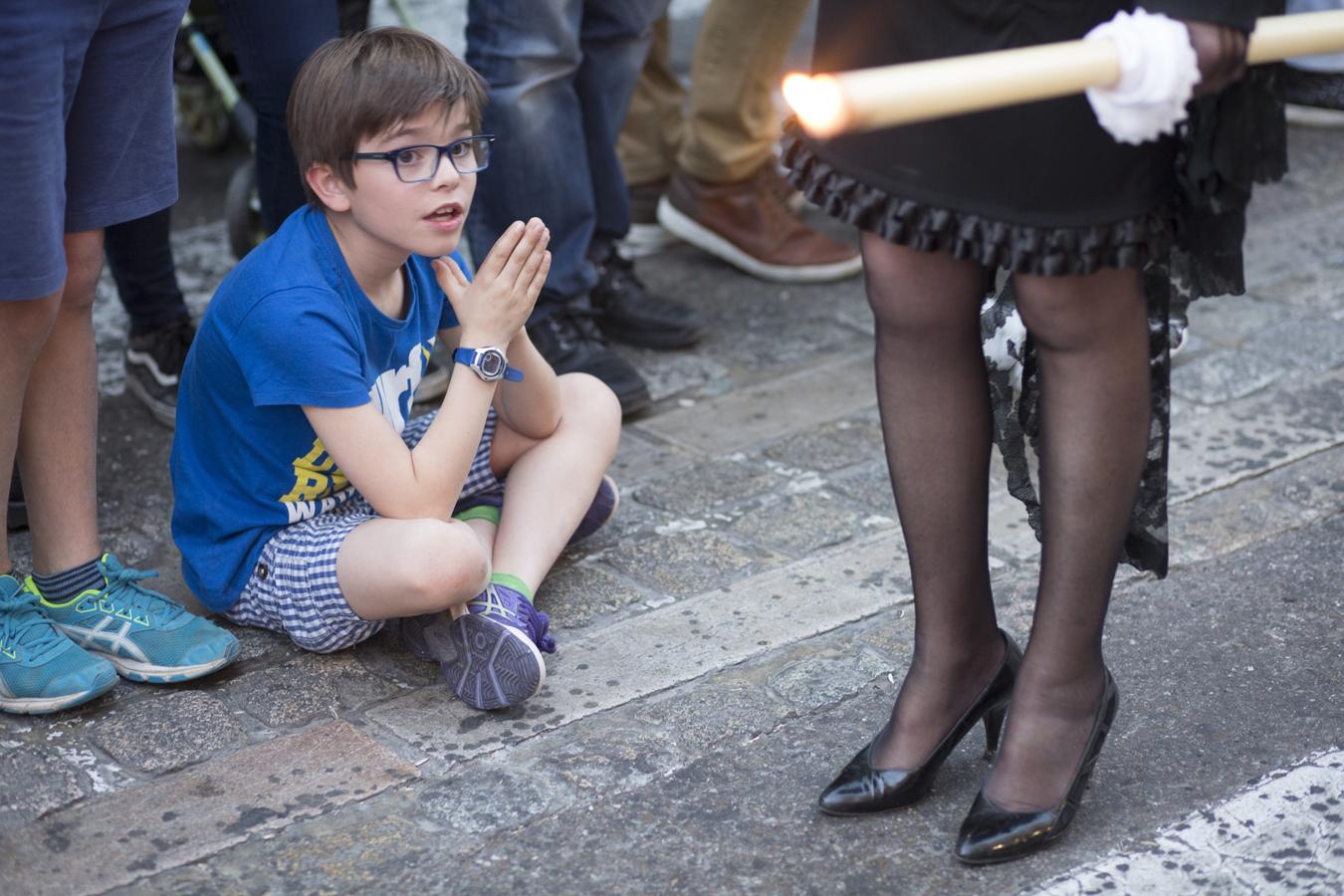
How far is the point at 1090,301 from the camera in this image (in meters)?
1.58

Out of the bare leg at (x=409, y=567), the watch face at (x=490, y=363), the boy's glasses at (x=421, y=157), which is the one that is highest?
the boy's glasses at (x=421, y=157)

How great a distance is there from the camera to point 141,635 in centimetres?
213

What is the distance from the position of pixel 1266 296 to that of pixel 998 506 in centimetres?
121

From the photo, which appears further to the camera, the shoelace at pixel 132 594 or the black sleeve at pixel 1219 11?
the shoelace at pixel 132 594

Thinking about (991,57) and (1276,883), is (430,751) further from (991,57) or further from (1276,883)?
(991,57)

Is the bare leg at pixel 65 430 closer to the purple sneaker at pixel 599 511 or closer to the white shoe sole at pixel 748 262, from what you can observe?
the purple sneaker at pixel 599 511

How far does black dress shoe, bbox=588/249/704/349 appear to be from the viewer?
11.1ft

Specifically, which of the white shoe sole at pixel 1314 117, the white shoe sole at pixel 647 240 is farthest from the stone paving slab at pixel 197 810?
the white shoe sole at pixel 1314 117

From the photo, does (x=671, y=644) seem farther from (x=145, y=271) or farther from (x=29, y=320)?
(x=145, y=271)

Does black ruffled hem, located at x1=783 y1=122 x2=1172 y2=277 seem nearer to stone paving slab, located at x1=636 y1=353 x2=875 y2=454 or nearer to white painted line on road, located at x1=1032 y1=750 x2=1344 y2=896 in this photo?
white painted line on road, located at x1=1032 y1=750 x2=1344 y2=896

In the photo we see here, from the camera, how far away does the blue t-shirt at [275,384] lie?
2027mm

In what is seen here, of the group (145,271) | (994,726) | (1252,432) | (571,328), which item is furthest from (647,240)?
(994,726)

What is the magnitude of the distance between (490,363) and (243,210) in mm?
1666

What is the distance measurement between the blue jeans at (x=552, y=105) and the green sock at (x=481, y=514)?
68 cm
